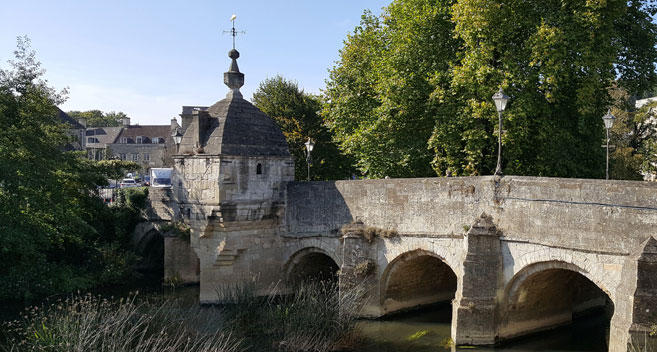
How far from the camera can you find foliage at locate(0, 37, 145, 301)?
1834cm

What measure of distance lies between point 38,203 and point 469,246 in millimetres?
13924

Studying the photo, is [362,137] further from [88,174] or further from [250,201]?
[88,174]

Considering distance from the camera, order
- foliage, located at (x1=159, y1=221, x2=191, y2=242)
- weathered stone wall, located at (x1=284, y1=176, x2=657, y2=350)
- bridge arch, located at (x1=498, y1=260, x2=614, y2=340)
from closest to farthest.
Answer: weathered stone wall, located at (x1=284, y1=176, x2=657, y2=350) < bridge arch, located at (x1=498, y1=260, x2=614, y2=340) < foliage, located at (x1=159, y1=221, x2=191, y2=242)

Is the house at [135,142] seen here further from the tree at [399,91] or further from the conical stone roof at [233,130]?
the conical stone roof at [233,130]

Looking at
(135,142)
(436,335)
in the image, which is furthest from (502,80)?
(135,142)

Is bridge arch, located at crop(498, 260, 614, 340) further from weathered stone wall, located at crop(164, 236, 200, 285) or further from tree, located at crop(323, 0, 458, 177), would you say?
weathered stone wall, located at crop(164, 236, 200, 285)

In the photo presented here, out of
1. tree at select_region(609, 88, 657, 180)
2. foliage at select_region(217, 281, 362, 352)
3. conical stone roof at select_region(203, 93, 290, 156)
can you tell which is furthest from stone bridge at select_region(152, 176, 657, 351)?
tree at select_region(609, 88, 657, 180)

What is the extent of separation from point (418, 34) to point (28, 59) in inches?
566

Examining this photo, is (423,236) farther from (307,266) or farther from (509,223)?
(307,266)

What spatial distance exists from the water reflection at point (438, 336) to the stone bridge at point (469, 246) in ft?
1.13

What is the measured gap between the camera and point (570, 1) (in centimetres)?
1725

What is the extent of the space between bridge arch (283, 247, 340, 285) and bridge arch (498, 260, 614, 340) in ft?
20.4

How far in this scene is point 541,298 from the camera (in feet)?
49.9

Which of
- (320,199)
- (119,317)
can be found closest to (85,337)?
(119,317)
